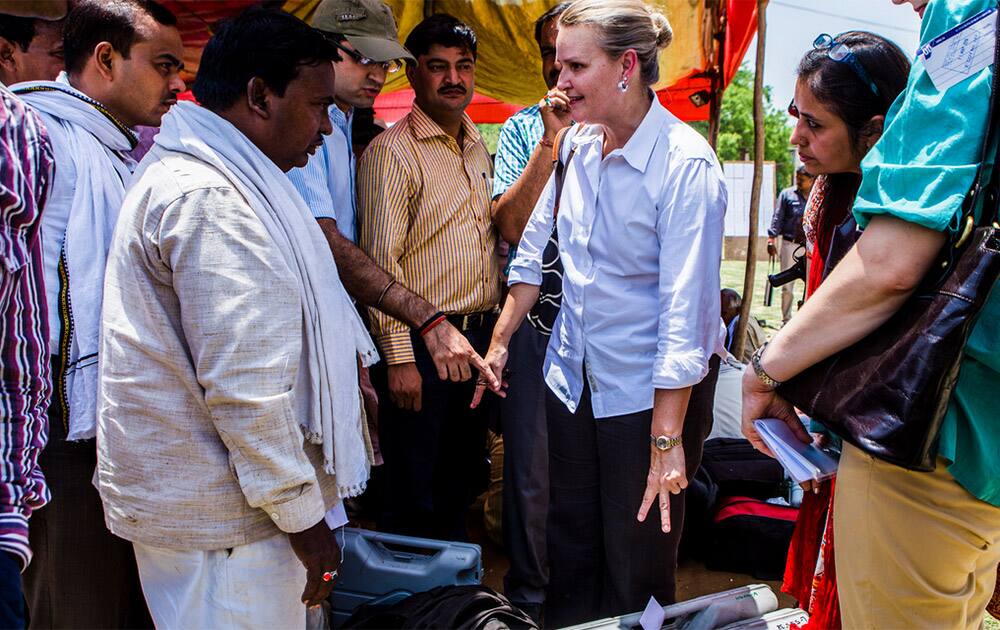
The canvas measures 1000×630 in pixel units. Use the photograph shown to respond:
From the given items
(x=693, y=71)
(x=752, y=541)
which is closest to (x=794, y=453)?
(x=752, y=541)

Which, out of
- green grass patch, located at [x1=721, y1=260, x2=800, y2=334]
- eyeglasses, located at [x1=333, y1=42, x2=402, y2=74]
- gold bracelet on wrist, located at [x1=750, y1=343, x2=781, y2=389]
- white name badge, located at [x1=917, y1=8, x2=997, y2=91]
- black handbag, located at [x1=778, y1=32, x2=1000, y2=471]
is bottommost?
green grass patch, located at [x1=721, y1=260, x2=800, y2=334]

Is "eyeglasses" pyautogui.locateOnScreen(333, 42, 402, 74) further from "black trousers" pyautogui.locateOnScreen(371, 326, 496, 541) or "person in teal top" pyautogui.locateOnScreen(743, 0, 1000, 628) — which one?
"person in teal top" pyautogui.locateOnScreen(743, 0, 1000, 628)

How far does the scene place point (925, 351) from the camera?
130 centimetres

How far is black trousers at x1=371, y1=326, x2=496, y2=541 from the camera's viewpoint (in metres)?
2.91

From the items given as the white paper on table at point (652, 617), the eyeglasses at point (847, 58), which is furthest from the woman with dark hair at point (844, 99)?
the white paper on table at point (652, 617)

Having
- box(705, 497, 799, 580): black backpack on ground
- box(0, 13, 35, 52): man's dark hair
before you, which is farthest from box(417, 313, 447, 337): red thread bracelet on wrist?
box(705, 497, 799, 580): black backpack on ground

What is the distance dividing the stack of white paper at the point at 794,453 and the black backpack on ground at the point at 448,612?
0.90 m

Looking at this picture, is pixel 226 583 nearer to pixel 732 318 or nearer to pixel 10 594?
pixel 10 594

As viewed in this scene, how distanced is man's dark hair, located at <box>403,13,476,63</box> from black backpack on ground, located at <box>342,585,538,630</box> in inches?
78.5

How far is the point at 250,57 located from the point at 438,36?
1.50 meters

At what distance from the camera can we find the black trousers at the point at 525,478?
3094 mm

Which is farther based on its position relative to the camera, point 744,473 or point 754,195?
point 754,195

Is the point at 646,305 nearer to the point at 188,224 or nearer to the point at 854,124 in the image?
the point at 854,124

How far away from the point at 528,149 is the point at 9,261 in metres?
2.26
